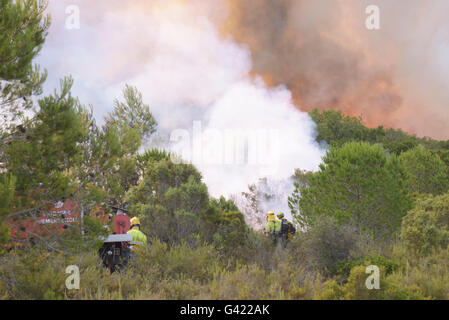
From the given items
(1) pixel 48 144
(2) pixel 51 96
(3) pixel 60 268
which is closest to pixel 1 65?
(2) pixel 51 96

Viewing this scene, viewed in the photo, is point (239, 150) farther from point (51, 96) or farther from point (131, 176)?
point (51, 96)

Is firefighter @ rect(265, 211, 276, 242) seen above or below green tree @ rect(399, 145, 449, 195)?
below

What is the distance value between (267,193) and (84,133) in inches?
554

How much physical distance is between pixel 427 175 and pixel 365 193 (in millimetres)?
12896

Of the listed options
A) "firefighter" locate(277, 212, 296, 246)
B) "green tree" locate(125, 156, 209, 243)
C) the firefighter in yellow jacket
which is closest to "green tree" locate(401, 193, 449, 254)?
"firefighter" locate(277, 212, 296, 246)

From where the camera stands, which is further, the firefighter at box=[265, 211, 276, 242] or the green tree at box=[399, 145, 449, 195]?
the green tree at box=[399, 145, 449, 195]

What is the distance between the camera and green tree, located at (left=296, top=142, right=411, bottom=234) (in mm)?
13211

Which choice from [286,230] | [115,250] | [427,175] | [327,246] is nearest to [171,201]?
[115,250]

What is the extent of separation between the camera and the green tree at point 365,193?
13.2 m

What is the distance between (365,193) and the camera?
13.4 metres

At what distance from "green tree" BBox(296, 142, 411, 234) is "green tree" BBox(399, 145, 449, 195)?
1112 cm

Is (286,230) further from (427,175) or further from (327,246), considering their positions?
(427,175)

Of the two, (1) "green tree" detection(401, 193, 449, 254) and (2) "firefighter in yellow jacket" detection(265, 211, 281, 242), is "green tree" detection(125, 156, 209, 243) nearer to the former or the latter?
(2) "firefighter in yellow jacket" detection(265, 211, 281, 242)

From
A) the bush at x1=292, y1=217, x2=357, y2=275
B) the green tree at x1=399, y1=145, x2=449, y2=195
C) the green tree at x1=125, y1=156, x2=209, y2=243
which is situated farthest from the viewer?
the green tree at x1=399, y1=145, x2=449, y2=195
